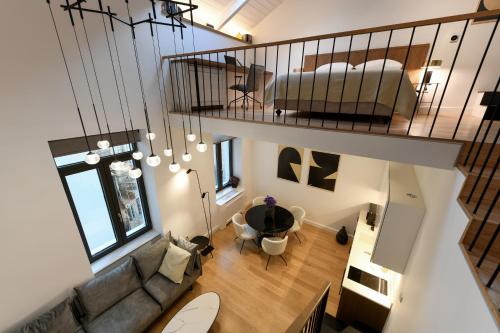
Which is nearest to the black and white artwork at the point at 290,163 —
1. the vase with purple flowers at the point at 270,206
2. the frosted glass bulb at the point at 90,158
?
the vase with purple flowers at the point at 270,206

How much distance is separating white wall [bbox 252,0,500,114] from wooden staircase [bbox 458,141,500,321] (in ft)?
11.3

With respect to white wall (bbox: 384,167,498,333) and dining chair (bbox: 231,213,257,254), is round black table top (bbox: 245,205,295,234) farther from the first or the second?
white wall (bbox: 384,167,498,333)

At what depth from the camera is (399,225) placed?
2324 mm

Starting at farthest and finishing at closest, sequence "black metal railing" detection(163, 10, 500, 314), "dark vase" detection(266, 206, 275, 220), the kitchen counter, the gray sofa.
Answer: "dark vase" detection(266, 206, 275, 220)
the kitchen counter
the gray sofa
"black metal railing" detection(163, 10, 500, 314)

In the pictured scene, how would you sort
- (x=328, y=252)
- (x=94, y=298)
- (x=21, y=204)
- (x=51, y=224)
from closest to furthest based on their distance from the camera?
1. (x=21, y=204)
2. (x=51, y=224)
3. (x=94, y=298)
4. (x=328, y=252)

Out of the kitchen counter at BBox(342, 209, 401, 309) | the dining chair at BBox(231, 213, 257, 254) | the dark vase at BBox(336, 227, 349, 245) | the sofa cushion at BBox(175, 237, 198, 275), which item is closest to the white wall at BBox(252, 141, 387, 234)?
the dark vase at BBox(336, 227, 349, 245)

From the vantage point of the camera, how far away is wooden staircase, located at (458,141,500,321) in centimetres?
99

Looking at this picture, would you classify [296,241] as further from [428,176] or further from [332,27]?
[332,27]

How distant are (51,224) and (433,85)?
6736mm

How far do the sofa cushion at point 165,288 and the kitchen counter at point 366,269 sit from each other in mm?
2482

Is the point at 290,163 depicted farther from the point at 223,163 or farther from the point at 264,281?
the point at 264,281

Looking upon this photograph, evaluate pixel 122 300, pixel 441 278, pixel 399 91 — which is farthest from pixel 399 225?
pixel 122 300

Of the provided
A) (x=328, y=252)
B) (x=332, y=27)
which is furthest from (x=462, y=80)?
(x=328, y=252)

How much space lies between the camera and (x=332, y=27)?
4680 millimetres
